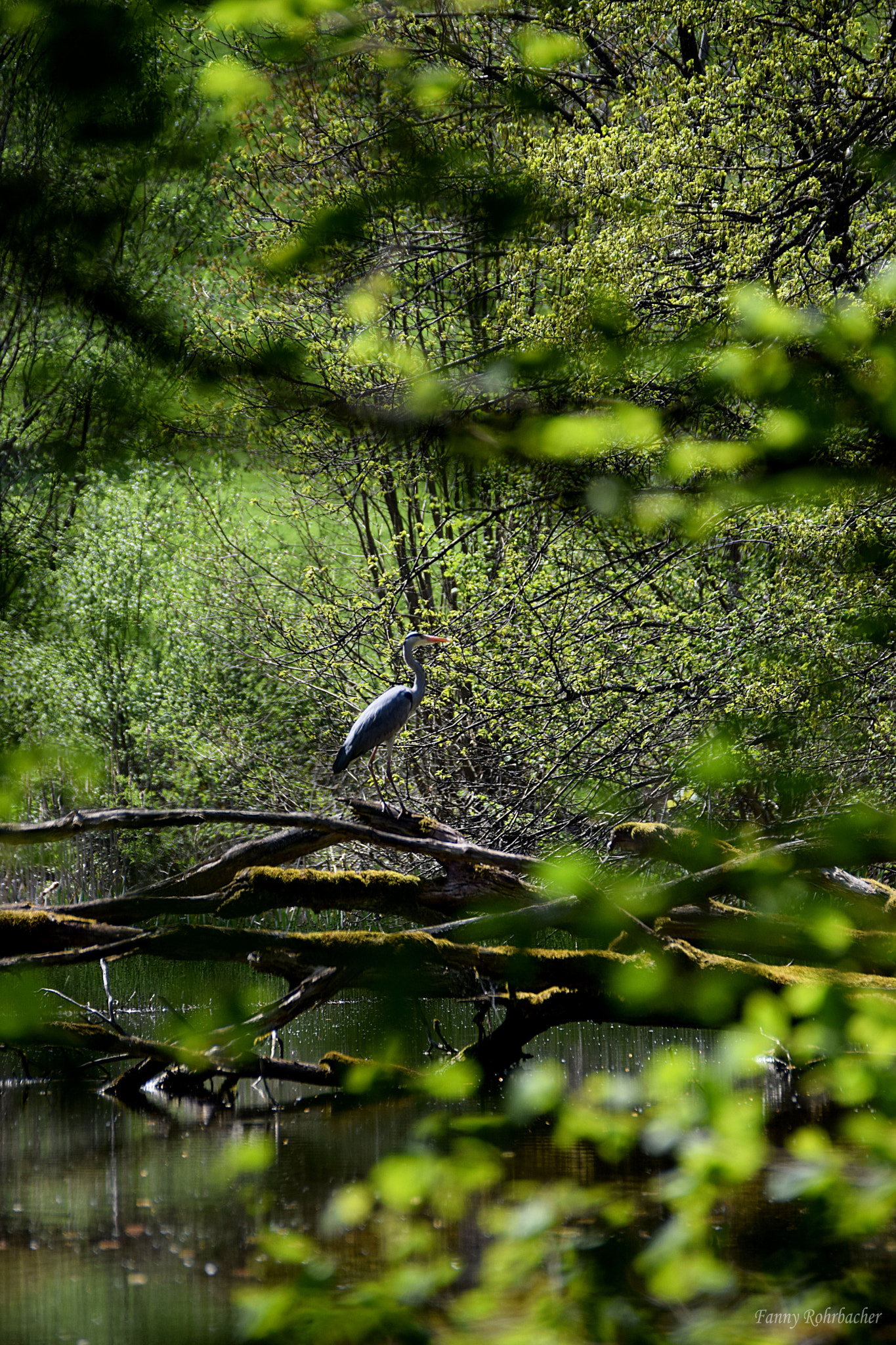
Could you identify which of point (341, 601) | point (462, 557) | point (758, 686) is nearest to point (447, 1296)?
point (758, 686)

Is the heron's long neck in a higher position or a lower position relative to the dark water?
higher

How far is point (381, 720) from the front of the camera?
8.22 metres

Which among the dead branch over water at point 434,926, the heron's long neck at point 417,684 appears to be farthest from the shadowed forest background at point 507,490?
the heron's long neck at point 417,684

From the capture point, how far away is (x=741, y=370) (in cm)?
139

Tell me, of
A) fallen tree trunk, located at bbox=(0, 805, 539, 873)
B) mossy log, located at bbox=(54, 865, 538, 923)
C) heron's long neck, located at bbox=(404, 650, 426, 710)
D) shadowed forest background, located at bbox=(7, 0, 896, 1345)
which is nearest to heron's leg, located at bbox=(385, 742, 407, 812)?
shadowed forest background, located at bbox=(7, 0, 896, 1345)

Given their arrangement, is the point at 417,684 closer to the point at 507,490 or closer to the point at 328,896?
the point at 507,490

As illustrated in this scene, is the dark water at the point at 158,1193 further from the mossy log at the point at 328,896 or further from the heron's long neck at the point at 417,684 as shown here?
the heron's long neck at the point at 417,684

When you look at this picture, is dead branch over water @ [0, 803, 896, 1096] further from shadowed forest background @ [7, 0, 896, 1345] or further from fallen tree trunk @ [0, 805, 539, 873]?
shadowed forest background @ [7, 0, 896, 1345]

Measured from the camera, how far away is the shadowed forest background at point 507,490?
4.70 feet

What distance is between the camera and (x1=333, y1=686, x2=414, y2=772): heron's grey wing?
26.9ft

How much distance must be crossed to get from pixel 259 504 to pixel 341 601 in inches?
55.7

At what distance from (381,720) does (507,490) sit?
5.99ft

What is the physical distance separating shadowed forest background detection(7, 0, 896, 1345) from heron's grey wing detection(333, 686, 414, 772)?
2.45 feet

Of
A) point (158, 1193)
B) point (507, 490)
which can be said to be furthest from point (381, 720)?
point (158, 1193)
